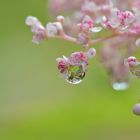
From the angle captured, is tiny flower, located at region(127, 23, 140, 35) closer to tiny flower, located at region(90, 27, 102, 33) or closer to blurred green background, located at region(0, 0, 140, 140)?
tiny flower, located at region(90, 27, 102, 33)

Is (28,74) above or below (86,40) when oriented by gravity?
above

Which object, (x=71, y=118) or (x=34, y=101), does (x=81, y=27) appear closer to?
(x=71, y=118)

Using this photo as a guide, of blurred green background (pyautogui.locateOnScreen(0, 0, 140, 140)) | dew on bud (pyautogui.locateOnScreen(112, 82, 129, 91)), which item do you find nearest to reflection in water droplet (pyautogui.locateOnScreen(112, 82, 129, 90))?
dew on bud (pyautogui.locateOnScreen(112, 82, 129, 91))

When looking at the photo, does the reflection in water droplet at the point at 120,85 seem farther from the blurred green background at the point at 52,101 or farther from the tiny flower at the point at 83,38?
the blurred green background at the point at 52,101

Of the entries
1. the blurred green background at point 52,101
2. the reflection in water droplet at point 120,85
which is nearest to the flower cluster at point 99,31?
the reflection in water droplet at point 120,85

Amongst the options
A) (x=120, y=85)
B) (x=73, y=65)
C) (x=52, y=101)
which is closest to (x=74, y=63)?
(x=73, y=65)

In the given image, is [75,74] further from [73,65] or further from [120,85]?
[120,85]

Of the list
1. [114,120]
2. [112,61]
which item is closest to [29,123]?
[114,120]
